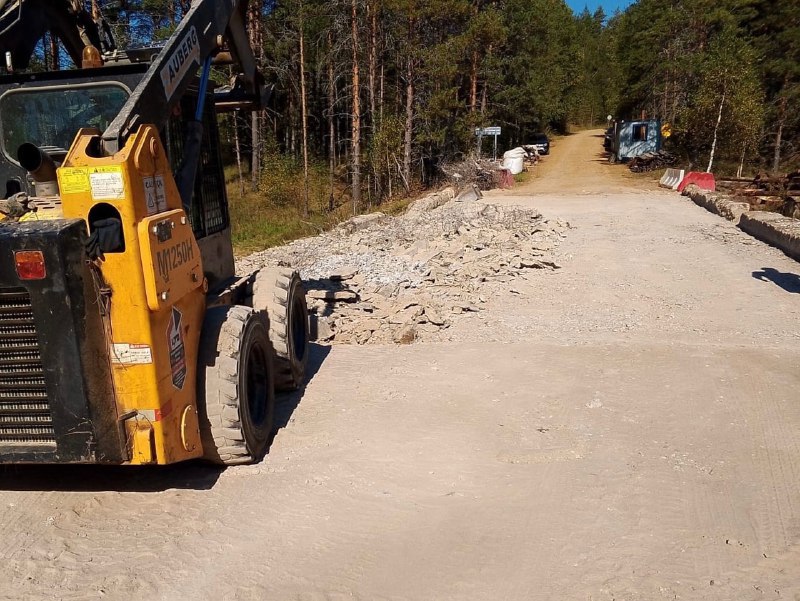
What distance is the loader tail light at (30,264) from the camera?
3.19 m

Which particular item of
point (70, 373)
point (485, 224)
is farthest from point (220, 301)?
point (485, 224)

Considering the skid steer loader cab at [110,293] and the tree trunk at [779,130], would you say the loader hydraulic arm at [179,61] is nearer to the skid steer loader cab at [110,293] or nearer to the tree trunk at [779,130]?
the skid steer loader cab at [110,293]

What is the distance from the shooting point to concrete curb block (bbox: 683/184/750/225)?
1594 centimetres

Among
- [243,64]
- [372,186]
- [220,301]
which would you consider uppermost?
[243,64]

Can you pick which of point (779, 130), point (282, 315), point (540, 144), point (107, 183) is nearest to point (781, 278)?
point (282, 315)

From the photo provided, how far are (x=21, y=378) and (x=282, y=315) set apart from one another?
2.34 m

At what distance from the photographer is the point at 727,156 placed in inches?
1218

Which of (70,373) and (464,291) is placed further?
(464,291)

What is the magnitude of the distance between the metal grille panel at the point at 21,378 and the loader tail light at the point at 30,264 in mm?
101

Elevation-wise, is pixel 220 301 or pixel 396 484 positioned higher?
pixel 220 301

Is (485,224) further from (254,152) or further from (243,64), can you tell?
(254,152)

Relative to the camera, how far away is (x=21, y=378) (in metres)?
3.42

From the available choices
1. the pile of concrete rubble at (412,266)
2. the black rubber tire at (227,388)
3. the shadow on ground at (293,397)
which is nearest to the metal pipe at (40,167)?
the black rubber tire at (227,388)

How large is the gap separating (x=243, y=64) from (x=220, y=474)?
3872 mm
